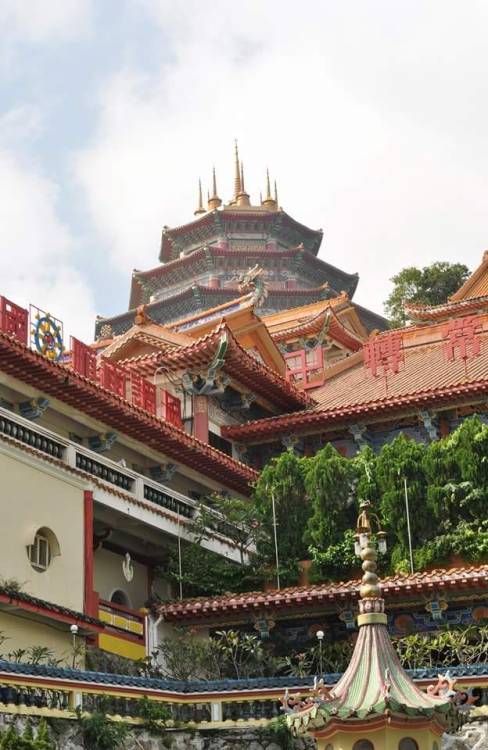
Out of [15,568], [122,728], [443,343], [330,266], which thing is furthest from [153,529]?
[330,266]

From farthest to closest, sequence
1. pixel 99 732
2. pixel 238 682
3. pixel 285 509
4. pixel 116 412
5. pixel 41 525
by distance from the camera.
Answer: pixel 285 509, pixel 116 412, pixel 41 525, pixel 238 682, pixel 99 732

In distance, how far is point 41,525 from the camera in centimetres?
2355

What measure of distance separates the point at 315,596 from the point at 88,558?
394 centimetres

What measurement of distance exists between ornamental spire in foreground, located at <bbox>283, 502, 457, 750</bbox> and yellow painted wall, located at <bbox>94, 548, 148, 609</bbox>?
38.9 ft

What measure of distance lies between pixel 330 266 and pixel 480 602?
39.6 m

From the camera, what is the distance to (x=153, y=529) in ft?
91.6

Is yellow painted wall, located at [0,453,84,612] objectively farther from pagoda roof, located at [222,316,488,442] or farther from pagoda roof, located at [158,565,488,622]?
pagoda roof, located at [222,316,488,442]

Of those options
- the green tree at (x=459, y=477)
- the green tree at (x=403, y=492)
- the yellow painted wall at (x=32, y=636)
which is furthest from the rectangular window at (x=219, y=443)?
the yellow painted wall at (x=32, y=636)

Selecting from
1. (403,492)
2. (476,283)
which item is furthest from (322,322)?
(403,492)

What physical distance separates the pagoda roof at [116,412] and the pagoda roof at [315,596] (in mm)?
3253

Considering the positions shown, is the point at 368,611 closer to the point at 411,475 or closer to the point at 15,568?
the point at 15,568

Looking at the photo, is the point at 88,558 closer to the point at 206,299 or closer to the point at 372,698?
the point at 372,698

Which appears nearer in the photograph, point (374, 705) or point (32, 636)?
point (374, 705)

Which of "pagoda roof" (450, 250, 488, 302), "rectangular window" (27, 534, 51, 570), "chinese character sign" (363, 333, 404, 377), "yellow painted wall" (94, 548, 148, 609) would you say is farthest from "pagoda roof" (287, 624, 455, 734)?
"pagoda roof" (450, 250, 488, 302)
